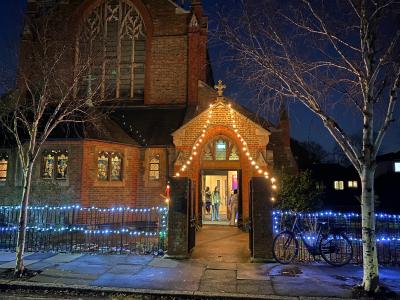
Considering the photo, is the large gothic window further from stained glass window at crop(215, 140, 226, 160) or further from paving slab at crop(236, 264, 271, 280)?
paving slab at crop(236, 264, 271, 280)

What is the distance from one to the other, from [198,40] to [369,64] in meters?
13.8

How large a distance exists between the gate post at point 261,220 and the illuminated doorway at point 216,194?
279 inches

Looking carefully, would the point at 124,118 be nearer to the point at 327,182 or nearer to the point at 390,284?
the point at 390,284

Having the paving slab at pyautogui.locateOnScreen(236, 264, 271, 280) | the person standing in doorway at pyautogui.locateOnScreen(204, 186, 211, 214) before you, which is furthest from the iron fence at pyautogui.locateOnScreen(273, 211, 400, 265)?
the person standing in doorway at pyautogui.locateOnScreen(204, 186, 211, 214)

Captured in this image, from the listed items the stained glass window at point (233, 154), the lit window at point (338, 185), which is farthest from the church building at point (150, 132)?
the lit window at point (338, 185)

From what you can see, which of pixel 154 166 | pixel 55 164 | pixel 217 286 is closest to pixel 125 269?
pixel 217 286

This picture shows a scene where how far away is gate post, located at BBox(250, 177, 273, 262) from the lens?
9430 mm

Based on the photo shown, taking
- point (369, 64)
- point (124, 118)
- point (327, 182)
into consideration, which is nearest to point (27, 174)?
point (369, 64)

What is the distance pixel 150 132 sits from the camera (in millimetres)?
18578

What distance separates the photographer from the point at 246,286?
7.29 metres

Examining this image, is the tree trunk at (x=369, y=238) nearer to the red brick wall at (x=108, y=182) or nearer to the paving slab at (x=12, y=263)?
the paving slab at (x=12, y=263)

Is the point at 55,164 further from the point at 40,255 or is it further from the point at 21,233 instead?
the point at 21,233

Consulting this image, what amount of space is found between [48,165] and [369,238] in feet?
44.5

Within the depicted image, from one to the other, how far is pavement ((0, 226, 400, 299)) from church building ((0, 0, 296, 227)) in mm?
4639
